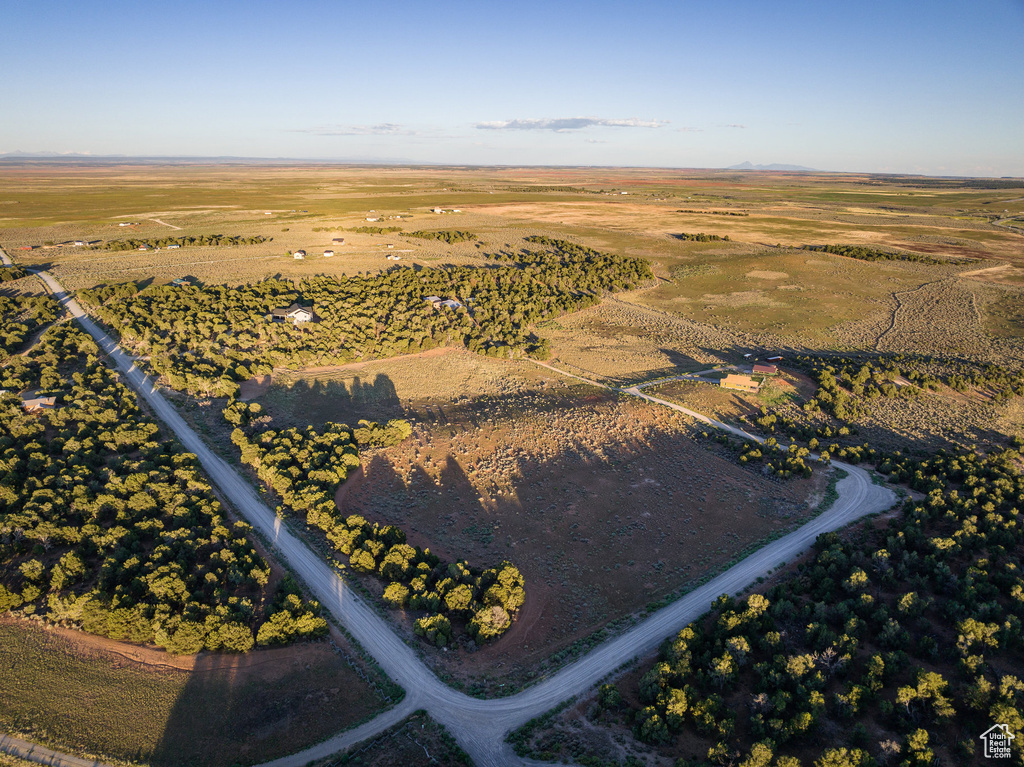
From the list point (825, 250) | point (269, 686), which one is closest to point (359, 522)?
point (269, 686)

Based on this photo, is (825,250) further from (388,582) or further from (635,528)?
(388,582)

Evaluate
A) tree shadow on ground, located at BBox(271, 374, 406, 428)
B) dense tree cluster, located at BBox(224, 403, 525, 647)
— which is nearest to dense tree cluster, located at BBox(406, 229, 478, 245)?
tree shadow on ground, located at BBox(271, 374, 406, 428)

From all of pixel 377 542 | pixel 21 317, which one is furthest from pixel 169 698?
pixel 21 317

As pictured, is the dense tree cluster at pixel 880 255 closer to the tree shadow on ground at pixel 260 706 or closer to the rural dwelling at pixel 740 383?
the rural dwelling at pixel 740 383

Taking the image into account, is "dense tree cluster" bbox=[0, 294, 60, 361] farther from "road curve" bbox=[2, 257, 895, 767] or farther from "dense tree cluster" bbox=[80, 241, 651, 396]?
"road curve" bbox=[2, 257, 895, 767]

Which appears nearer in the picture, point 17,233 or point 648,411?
point 648,411
